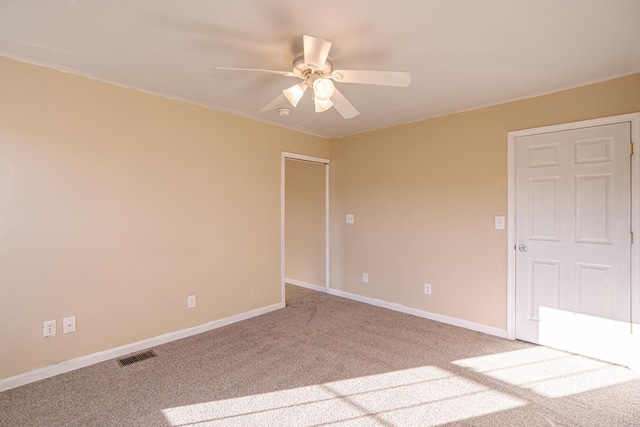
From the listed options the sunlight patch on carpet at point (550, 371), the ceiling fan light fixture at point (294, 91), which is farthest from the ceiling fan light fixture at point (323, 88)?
the sunlight patch on carpet at point (550, 371)

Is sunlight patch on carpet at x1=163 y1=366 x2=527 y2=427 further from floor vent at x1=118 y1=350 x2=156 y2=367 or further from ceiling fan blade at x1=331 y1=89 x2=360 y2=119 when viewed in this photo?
ceiling fan blade at x1=331 y1=89 x2=360 y2=119

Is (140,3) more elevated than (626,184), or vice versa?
(140,3)

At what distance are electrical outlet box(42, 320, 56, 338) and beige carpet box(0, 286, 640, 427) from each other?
12.7 inches

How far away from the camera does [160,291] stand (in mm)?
2980

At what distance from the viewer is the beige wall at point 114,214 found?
7.44 ft

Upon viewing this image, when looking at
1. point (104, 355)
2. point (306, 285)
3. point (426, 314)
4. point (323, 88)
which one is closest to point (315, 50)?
point (323, 88)

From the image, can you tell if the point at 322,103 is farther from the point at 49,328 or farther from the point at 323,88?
the point at 49,328

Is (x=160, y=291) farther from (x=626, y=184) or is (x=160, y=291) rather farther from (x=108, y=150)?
(x=626, y=184)

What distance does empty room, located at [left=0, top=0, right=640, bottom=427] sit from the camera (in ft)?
6.31

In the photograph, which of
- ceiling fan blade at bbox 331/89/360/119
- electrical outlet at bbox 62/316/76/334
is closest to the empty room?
electrical outlet at bbox 62/316/76/334

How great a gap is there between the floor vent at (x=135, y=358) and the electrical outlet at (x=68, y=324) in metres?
0.45

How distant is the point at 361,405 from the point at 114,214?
2449 millimetres

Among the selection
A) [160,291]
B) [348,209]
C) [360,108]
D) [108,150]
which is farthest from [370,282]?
[108,150]

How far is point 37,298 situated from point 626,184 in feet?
15.1
